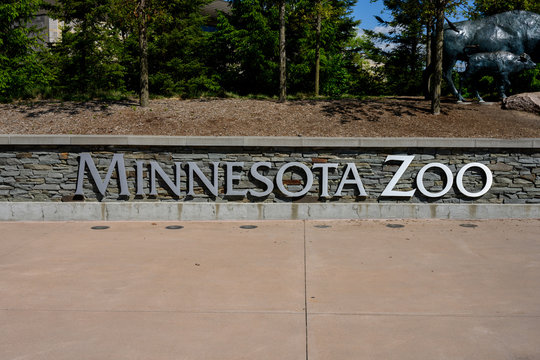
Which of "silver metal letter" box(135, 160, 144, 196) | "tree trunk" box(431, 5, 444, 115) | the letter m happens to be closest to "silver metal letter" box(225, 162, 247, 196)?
"silver metal letter" box(135, 160, 144, 196)

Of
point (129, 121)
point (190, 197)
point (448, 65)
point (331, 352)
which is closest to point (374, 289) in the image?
point (331, 352)

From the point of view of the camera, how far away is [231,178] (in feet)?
31.6

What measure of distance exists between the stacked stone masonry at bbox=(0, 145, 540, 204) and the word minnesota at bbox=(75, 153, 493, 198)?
0.09m

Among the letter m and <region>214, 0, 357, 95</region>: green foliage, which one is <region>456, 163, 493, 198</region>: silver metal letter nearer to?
the letter m

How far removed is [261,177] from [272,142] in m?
0.73

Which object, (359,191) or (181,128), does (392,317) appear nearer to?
(359,191)

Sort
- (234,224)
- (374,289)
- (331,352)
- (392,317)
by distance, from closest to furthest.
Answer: (331,352)
(392,317)
(374,289)
(234,224)

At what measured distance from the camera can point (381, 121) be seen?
1162 centimetres

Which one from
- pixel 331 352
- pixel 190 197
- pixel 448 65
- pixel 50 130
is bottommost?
pixel 331 352

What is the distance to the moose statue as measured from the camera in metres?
13.0

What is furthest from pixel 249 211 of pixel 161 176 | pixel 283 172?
pixel 161 176

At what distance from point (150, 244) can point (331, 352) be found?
452 centimetres

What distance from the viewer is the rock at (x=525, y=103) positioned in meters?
12.4

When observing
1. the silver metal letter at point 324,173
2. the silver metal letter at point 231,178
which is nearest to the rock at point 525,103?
the silver metal letter at point 324,173
